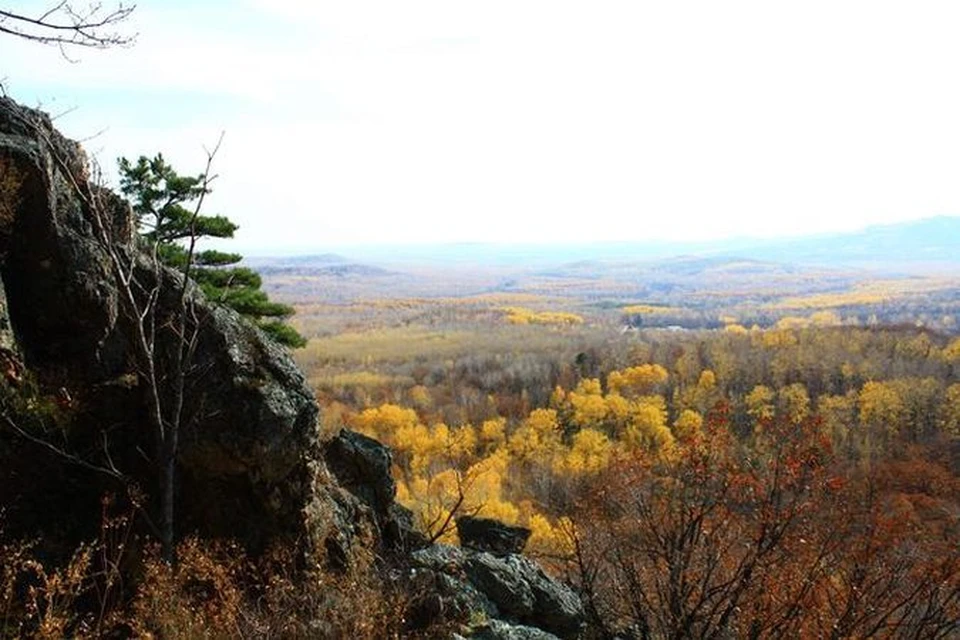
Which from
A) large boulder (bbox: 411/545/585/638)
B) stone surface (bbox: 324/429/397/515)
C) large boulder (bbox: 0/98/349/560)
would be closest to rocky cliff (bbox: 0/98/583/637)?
large boulder (bbox: 0/98/349/560)

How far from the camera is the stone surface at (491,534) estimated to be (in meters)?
16.5

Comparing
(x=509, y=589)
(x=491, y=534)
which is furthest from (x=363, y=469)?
(x=509, y=589)

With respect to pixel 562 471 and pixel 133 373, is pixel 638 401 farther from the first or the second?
pixel 133 373

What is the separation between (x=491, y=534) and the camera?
1673 centimetres

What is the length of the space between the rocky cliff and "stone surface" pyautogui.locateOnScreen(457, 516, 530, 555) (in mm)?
5044

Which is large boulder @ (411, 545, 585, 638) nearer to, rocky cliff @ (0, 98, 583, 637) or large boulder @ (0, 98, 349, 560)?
rocky cliff @ (0, 98, 583, 637)

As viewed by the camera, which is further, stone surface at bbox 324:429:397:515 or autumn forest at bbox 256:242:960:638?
stone surface at bbox 324:429:397:515

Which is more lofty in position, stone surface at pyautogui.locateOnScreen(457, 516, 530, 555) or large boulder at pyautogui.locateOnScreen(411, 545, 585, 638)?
large boulder at pyautogui.locateOnScreen(411, 545, 585, 638)

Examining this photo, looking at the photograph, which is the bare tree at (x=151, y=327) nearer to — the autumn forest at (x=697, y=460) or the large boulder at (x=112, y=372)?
the large boulder at (x=112, y=372)

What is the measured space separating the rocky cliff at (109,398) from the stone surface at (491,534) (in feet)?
16.5

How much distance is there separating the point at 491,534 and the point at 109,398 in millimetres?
9022

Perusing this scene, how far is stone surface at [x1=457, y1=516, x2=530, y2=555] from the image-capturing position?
16500 millimetres

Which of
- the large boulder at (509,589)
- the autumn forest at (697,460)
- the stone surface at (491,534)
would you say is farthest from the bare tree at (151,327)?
the stone surface at (491,534)

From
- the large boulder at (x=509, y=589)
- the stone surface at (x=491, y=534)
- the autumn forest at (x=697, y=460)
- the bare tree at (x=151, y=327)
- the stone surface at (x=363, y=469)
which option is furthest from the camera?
the stone surface at (x=491, y=534)
